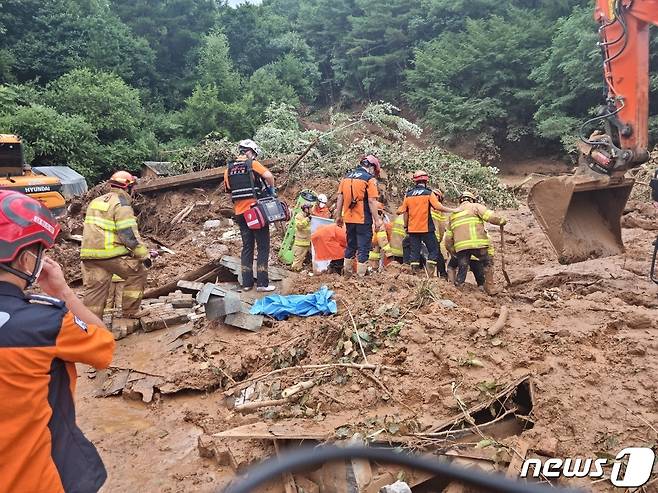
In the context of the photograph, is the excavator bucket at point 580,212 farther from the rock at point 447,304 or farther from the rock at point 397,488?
the rock at point 397,488

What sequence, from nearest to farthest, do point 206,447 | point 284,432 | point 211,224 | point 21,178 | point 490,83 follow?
point 284,432 < point 206,447 < point 21,178 < point 211,224 < point 490,83

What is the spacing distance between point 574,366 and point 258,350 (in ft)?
9.51

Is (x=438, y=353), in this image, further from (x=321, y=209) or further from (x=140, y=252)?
(x=321, y=209)

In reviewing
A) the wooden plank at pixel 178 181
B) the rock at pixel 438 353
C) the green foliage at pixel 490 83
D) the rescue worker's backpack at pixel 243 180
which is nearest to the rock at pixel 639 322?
the rock at pixel 438 353

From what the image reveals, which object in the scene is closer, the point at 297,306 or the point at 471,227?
the point at 297,306

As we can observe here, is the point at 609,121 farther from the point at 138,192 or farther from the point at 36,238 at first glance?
the point at 138,192

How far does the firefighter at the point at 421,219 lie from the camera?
736cm

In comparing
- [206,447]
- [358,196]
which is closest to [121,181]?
[358,196]

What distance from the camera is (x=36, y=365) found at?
1.74 metres

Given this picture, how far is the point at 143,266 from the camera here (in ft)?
20.4

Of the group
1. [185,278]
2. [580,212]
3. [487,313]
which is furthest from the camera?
[185,278]

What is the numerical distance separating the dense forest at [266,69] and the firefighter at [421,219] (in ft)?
43.2

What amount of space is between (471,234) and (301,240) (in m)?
3.01

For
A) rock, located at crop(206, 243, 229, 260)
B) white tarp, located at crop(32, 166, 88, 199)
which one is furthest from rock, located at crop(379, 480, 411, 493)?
white tarp, located at crop(32, 166, 88, 199)
